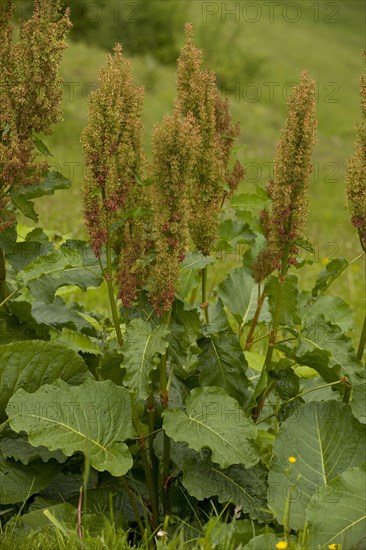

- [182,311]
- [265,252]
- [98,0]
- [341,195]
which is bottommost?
[341,195]

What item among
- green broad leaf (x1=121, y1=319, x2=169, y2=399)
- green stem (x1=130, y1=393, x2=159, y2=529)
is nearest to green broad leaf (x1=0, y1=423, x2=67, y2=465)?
green stem (x1=130, y1=393, x2=159, y2=529)

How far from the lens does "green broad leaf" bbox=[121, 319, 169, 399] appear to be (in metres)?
3.00

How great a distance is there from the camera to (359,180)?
323cm

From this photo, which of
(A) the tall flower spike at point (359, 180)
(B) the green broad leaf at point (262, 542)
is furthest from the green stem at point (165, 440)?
(A) the tall flower spike at point (359, 180)

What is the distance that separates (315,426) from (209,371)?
0.47m

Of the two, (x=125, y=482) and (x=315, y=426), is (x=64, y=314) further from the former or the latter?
(x=315, y=426)

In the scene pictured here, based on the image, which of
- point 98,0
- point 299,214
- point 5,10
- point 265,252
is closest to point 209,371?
point 265,252

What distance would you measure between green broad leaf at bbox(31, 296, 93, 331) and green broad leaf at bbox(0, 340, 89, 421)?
38 cm

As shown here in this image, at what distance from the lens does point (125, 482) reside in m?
3.35

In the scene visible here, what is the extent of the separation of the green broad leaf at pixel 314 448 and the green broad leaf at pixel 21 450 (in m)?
0.83

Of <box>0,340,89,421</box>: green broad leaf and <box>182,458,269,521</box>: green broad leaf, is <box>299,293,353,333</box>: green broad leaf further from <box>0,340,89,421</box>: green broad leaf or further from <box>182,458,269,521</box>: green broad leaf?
<box>0,340,89,421</box>: green broad leaf

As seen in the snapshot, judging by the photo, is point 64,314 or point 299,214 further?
point 64,314

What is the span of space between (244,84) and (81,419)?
2165cm

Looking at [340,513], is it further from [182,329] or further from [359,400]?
[182,329]
